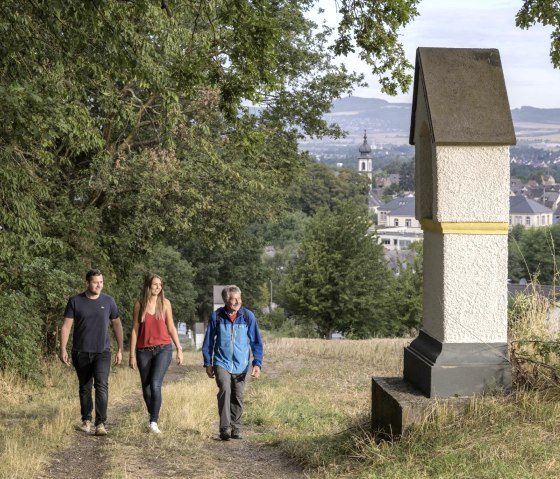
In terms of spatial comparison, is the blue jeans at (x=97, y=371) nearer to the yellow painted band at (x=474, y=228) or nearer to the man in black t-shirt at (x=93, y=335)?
the man in black t-shirt at (x=93, y=335)

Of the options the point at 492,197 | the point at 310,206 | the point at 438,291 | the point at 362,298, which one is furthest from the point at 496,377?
the point at 310,206

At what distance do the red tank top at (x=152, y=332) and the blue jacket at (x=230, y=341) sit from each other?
1.49 feet

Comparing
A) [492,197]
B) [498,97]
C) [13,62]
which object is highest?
[13,62]

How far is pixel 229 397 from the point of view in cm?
925

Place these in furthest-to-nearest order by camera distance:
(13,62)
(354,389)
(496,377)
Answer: (354,389) → (13,62) → (496,377)

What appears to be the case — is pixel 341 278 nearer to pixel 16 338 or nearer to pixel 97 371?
Result: pixel 16 338

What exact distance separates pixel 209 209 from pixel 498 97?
45.8 ft

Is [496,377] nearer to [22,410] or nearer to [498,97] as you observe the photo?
[498,97]

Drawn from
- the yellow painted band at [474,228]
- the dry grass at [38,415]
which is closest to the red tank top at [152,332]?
the dry grass at [38,415]

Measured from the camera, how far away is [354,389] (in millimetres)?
14508

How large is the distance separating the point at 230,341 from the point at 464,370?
9.02ft

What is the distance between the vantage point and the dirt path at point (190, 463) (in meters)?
7.33

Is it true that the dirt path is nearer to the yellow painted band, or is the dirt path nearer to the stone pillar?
the stone pillar

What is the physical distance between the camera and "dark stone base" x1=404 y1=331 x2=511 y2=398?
7.26m
